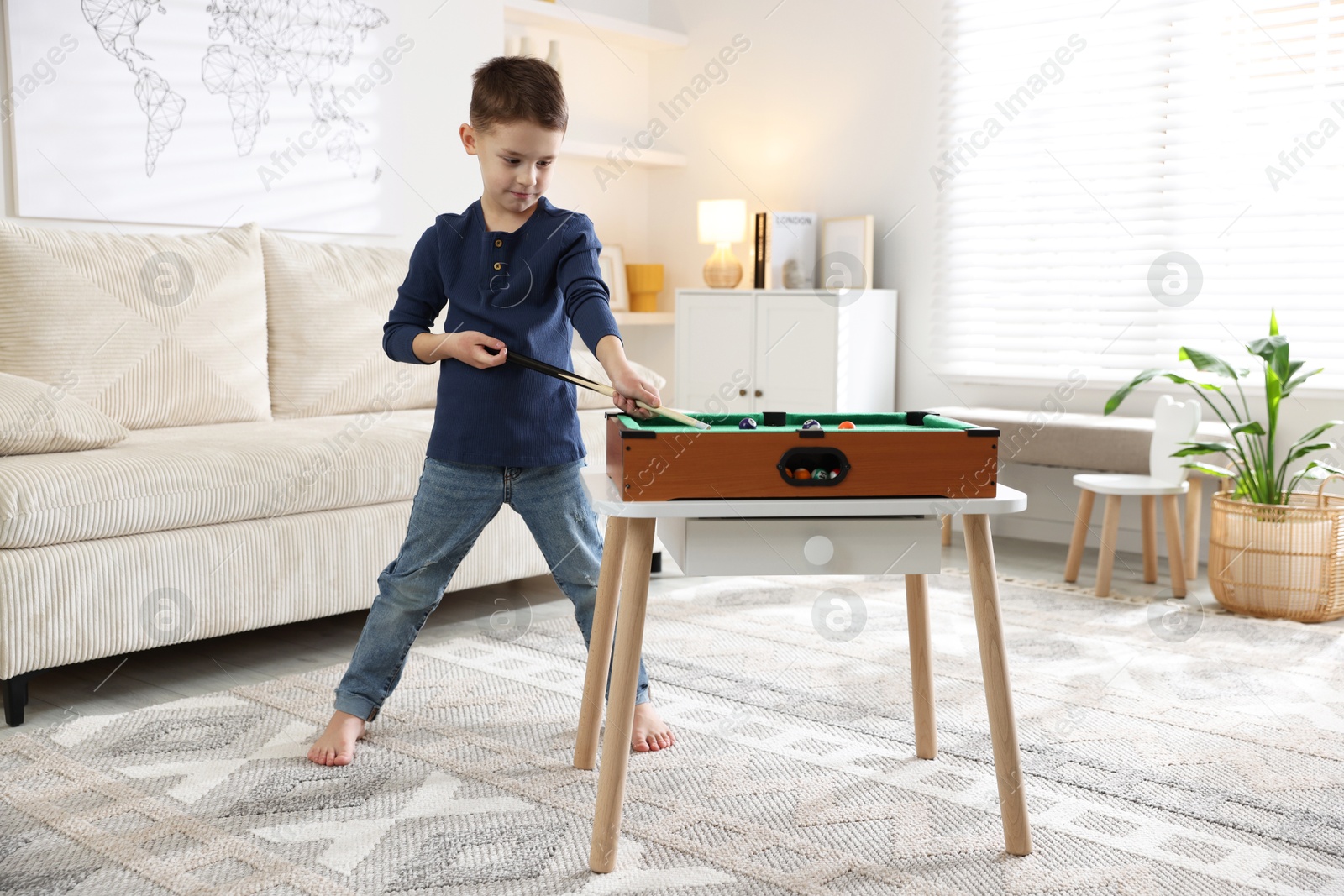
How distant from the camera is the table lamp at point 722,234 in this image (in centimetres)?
437

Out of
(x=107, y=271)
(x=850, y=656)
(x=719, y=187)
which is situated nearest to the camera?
(x=850, y=656)

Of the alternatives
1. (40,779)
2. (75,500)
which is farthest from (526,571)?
(40,779)

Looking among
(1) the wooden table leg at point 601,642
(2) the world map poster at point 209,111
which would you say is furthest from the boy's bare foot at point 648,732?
(2) the world map poster at point 209,111

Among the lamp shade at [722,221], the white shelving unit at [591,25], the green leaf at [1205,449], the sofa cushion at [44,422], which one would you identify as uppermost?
the white shelving unit at [591,25]

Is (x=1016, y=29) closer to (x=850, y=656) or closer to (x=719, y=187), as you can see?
(x=719, y=187)

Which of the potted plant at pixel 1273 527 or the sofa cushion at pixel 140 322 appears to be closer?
the sofa cushion at pixel 140 322

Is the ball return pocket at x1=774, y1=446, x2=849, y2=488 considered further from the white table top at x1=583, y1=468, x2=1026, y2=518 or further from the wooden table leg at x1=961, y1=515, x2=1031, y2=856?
the wooden table leg at x1=961, y1=515, x2=1031, y2=856

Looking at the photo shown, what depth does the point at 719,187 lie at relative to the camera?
4766 millimetres

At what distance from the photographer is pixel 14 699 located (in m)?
2.01

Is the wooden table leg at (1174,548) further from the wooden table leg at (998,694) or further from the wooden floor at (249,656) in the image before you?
the wooden table leg at (998,694)

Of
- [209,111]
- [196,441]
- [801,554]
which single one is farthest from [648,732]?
[209,111]

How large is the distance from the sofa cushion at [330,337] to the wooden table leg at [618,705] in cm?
186

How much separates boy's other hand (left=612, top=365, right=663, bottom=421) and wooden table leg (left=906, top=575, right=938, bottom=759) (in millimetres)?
530

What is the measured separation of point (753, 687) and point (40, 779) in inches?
47.6
